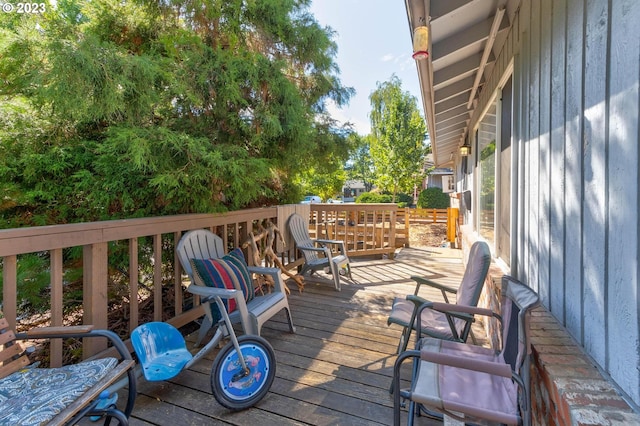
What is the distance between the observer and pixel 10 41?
2205mm

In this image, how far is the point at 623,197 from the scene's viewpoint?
107 centimetres

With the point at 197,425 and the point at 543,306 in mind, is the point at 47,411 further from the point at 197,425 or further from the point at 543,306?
the point at 543,306

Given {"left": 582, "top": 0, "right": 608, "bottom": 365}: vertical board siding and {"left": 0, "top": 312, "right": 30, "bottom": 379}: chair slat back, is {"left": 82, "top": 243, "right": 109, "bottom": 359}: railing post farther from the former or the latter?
{"left": 582, "top": 0, "right": 608, "bottom": 365}: vertical board siding

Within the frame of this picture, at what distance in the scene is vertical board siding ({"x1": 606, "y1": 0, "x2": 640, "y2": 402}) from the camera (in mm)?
1015

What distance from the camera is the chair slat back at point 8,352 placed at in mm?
1418

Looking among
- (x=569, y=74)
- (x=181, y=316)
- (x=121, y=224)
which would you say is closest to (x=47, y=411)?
(x=121, y=224)

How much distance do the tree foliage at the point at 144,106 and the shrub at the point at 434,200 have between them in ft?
46.0

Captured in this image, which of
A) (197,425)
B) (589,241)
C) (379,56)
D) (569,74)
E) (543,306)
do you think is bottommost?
(197,425)

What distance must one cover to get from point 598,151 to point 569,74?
0.52m

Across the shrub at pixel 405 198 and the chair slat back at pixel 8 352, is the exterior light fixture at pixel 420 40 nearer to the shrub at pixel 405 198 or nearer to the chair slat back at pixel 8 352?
the chair slat back at pixel 8 352

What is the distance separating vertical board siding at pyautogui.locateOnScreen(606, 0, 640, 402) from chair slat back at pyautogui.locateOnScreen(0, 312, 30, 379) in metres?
2.44

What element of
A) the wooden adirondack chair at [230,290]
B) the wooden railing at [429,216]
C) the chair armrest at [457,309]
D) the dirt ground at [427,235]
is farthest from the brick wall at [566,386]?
the wooden railing at [429,216]

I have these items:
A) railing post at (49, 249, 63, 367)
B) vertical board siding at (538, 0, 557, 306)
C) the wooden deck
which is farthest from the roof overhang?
railing post at (49, 249, 63, 367)

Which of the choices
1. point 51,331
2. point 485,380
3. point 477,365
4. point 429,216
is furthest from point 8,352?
point 429,216
